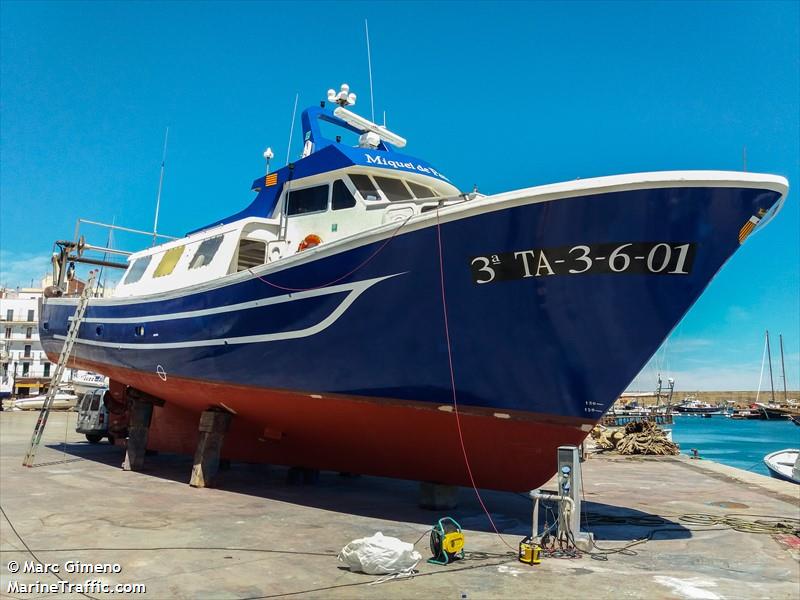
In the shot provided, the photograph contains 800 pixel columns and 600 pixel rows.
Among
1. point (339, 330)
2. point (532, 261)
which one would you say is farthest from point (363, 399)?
point (532, 261)

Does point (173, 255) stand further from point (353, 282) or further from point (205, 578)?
point (205, 578)

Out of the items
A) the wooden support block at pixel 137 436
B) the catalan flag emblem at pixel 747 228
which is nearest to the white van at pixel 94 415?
the wooden support block at pixel 137 436

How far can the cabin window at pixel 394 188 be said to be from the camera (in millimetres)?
9250

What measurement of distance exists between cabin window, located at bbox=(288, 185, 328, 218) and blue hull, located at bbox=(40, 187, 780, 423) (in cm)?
150

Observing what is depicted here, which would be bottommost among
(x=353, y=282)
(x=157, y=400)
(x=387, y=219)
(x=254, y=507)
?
(x=254, y=507)

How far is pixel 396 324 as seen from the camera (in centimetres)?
737

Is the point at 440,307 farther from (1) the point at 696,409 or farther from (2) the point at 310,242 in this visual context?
(1) the point at 696,409

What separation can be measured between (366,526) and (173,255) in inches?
279

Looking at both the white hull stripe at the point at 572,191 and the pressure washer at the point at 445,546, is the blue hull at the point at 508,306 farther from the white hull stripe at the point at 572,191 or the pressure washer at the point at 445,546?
the pressure washer at the point at 445,546

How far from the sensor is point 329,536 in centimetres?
679

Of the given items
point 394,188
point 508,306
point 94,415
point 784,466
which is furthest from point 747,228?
point 784,466

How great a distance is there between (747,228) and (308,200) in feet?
20.3

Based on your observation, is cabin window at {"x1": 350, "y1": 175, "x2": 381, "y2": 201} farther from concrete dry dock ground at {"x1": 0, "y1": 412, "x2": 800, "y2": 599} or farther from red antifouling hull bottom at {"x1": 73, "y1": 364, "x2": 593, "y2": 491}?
concrete dry dock ground at {"x1": 0, "y1": 412, "x2": 800, "y2": 599}

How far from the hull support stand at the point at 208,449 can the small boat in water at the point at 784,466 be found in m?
15.8
